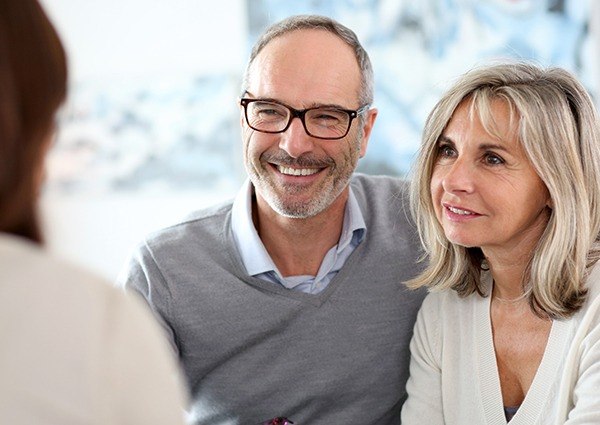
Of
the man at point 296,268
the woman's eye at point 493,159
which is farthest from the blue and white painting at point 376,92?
the woman's eye at point 493,159

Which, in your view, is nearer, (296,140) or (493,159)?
(493,159)

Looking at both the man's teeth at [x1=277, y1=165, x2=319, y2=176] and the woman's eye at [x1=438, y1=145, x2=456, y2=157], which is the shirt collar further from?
the woman's eye at [x1=438, y1=145, x2=456, y2=157]

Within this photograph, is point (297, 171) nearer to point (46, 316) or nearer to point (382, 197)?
point (382, 197)

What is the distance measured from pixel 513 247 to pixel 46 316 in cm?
126

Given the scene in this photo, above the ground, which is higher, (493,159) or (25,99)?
(25,99)

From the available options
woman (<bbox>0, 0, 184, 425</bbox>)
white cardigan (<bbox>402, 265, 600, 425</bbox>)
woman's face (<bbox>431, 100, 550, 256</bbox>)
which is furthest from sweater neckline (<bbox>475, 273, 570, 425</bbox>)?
woman (<bbox>0, 0, 184, 425</bbox>)

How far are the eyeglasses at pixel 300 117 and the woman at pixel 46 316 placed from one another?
1.24 meters

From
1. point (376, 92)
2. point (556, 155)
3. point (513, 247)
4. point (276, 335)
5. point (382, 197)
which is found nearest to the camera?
point (556, 155)

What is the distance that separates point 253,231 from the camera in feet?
6.56

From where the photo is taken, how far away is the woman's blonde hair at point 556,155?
1.68m

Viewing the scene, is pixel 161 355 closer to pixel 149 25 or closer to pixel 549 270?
pixel 549 270

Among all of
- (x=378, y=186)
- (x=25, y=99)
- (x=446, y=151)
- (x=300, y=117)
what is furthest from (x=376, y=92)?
(x=25, y=99)

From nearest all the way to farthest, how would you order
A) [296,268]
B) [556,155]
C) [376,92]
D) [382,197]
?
[556,155] < [296,268] < [382,197] < [376,92]

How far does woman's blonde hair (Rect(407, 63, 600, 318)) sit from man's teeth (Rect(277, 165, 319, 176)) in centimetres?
35
